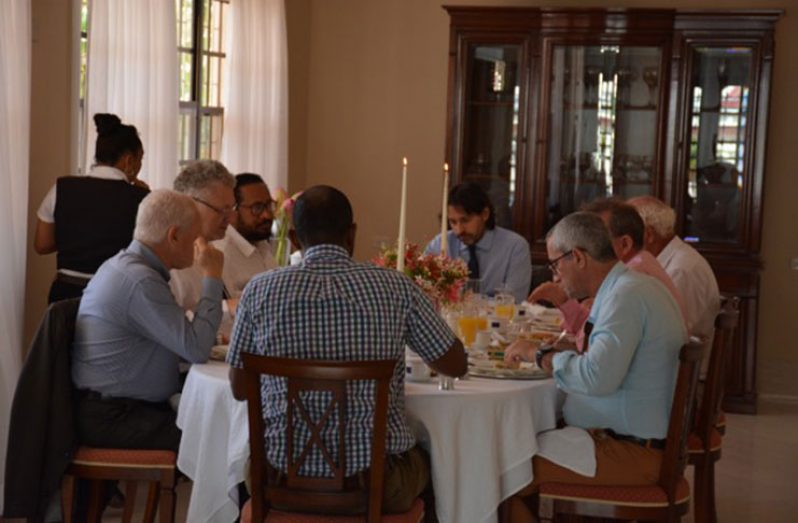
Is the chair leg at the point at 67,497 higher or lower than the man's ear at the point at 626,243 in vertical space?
lower

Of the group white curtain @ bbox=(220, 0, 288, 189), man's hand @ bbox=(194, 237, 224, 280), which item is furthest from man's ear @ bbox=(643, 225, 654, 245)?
white curtain @ bbox=(220, 0, 288, 189)

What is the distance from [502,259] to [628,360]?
2.32 meters

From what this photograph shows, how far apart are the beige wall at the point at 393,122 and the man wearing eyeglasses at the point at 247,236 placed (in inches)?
114

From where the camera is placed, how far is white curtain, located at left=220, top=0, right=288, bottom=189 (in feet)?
23.7

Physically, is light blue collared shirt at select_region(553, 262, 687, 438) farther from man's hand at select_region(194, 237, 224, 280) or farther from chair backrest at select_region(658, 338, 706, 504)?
man's hand at select_region(194, 237, 224, 280)

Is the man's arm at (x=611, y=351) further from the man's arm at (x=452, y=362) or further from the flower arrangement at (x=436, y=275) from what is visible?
the flower arrangement at (x=436, y=275)

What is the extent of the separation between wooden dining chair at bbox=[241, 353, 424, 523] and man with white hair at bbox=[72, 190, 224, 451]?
24.2 inches

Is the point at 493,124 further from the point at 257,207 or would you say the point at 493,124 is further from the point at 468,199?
the point at 257,207

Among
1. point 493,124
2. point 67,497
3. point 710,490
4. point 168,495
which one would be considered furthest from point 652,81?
point 67,497

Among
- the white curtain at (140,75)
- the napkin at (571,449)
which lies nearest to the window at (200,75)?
the white curtain at (140,75)

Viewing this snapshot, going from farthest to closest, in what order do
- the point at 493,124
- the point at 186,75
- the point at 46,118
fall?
1. the point at 493,124
2. the point at 186,75
3. the point at 46,118

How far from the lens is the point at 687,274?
200 inches

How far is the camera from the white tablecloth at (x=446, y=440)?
3.48 metres

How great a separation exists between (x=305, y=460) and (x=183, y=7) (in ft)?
13.9
